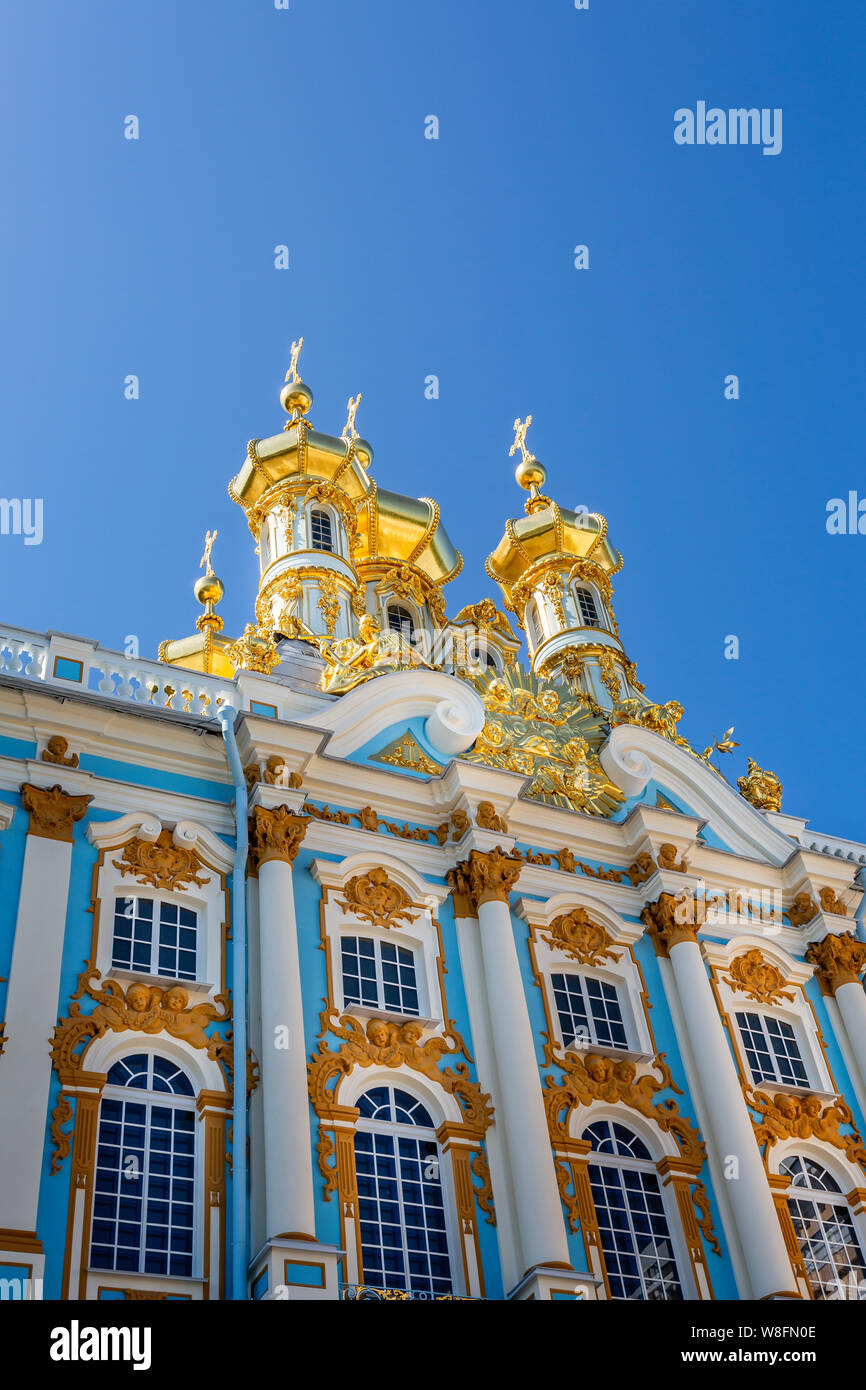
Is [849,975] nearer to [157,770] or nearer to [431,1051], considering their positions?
[431,1051]

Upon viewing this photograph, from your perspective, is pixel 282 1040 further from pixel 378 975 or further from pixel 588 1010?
pixel 588 1010

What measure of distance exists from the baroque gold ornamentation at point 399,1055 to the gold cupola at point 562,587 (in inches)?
417

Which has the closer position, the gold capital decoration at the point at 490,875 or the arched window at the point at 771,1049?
the gold capital decoration at the point at 490,875

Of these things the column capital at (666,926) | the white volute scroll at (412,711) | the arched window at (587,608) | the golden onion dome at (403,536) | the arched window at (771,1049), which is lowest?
the arched window at (771,1049)

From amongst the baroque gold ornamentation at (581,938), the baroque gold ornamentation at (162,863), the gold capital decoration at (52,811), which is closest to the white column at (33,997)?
the gold capital decoration at (52,811)

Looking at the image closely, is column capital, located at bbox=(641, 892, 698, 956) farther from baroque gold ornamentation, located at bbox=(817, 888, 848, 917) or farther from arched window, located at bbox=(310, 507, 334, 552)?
arched window, located at bbox=(310, 507, 334, 552)

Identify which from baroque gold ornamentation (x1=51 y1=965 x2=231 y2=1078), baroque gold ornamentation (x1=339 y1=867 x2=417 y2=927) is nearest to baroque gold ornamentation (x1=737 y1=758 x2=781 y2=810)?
baroque gold ornamentation (x1=339 y1=867 x2=417 y2=927)

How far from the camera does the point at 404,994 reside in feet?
48.1

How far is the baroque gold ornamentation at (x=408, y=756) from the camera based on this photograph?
651 inches

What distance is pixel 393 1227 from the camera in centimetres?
1278

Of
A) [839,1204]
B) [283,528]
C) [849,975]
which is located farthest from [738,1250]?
[283,528]

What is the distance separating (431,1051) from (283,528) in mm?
13455

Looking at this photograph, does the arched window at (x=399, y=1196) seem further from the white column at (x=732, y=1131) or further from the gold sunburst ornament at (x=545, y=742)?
the gold sunburst ornament at (x=545, y=742)
